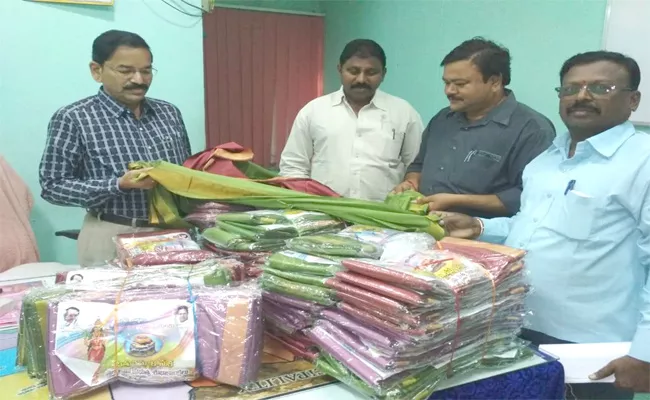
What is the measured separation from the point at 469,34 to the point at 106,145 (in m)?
2.06

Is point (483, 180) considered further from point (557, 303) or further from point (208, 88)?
point (208, 88)

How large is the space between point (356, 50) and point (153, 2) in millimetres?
1149

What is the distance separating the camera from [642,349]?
1.12 metres

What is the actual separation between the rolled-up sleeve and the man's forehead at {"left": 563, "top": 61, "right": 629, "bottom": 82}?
18.6 inches

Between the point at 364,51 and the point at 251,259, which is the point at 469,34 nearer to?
the point at 364,51

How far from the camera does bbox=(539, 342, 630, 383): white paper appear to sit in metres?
1.13

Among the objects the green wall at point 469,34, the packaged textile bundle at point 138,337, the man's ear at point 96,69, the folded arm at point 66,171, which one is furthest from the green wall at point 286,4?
the packaged textile bundle at point 138,337

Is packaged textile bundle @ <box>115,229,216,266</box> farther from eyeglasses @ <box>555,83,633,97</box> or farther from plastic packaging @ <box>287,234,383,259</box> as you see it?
eyeglasses @ <box>555,83,633,97</box>

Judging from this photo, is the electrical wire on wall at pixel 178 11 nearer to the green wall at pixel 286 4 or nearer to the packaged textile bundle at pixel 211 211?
the green wall at pixel 286 4

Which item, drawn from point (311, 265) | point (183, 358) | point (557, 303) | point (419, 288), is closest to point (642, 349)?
point (557, 303)

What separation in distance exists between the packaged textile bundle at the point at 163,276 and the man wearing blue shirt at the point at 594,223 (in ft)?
2.49

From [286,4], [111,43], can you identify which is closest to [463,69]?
[111,43]

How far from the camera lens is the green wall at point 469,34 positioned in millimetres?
2404

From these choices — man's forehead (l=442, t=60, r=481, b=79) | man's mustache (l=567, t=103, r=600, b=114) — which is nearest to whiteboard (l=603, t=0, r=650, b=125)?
man's forehead (l=442, t=60, r=481, b=79)
